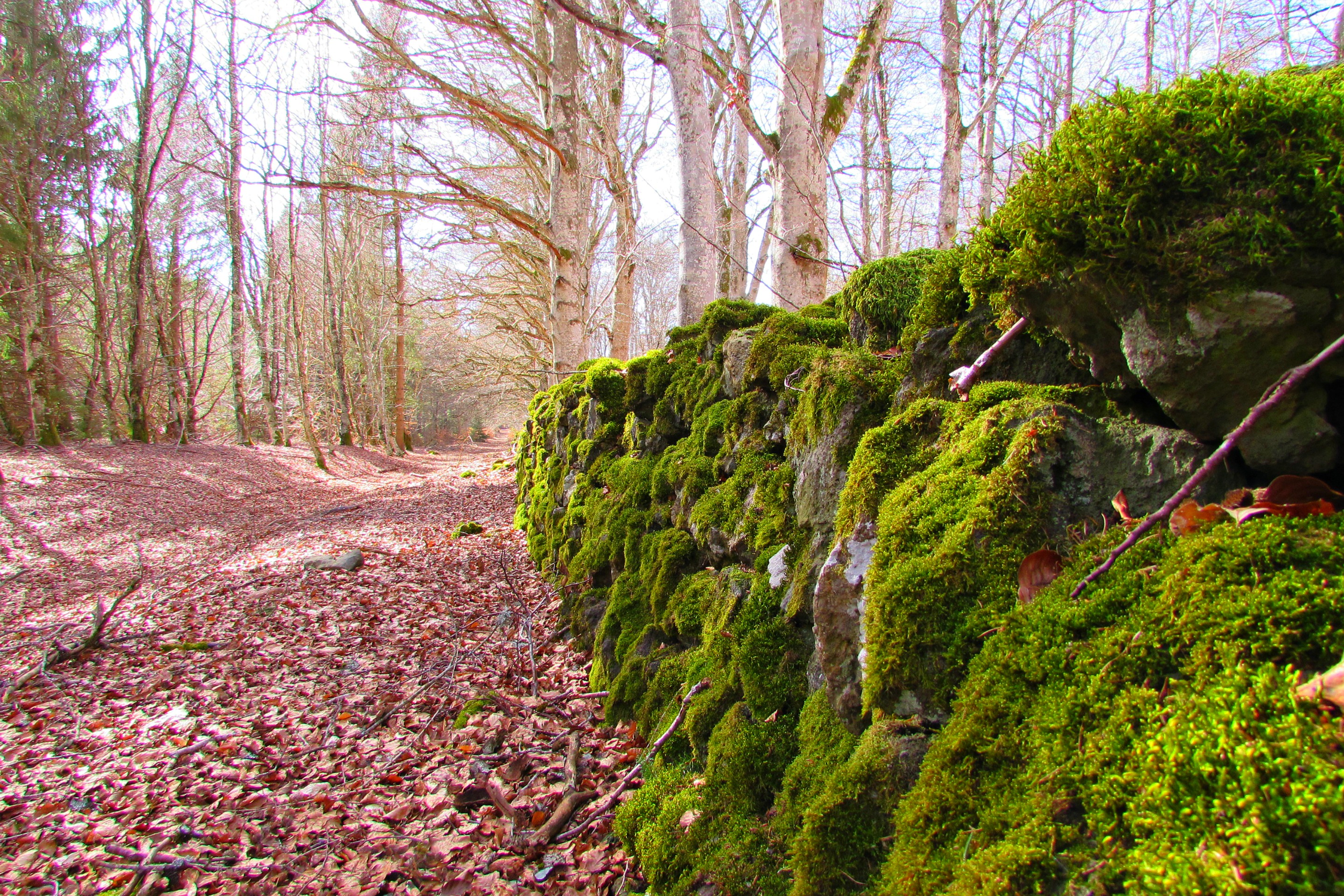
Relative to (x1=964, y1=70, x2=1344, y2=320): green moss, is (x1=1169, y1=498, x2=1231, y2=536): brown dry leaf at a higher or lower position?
lower

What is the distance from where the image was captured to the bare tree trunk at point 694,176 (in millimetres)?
5594

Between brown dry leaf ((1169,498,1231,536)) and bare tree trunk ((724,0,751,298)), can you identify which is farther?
bare tree trunk ((724,0,751,298))

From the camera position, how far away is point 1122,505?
1411 millimetres

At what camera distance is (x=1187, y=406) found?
139 cm

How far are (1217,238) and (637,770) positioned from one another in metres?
2.81

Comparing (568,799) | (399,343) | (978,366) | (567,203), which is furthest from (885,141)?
(399,343)

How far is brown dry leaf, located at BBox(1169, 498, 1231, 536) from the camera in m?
1.21

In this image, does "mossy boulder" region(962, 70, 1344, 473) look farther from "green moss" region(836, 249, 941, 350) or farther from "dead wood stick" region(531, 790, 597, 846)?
"dead wood stick" region(531, 790, 597, 846)

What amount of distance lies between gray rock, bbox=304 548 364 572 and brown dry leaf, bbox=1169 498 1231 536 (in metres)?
7.30

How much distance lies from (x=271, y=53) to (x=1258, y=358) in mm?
17737

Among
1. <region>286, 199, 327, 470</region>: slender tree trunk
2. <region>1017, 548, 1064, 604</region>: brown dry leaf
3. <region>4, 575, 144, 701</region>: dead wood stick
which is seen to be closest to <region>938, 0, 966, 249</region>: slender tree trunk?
<region>1017, 548, 1064, 604</region>: brown dry leaf

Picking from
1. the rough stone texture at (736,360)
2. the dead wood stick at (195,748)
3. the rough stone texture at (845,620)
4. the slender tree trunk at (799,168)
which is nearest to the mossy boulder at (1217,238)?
the rough stone texture at (845,620)

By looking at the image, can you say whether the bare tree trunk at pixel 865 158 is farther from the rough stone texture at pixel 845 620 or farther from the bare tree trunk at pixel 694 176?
the rough stone texture at pixel 845 620

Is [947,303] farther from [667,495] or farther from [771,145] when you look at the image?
[771,145]
